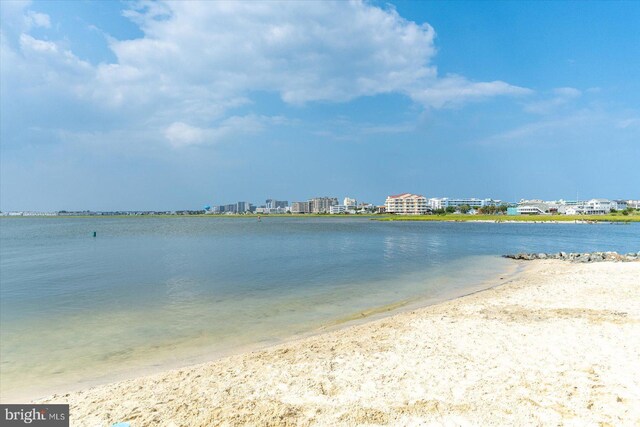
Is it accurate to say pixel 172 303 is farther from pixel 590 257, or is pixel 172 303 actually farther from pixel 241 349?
pixel 590 257

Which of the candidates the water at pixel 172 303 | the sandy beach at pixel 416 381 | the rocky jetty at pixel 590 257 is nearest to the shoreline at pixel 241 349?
the water at pixel 172 303

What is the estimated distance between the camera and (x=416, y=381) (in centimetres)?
704

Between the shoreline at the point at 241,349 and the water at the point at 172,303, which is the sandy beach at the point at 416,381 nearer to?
the shoreline at the point at 241,349

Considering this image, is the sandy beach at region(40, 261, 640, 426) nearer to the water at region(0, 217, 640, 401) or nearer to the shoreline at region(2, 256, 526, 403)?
the shoreline at region(2, 256, 526, 403)

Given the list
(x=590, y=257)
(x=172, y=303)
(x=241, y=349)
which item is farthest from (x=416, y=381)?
(x=590, y=257)

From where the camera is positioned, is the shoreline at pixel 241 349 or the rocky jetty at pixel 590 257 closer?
the shoreline at pixel 241 349

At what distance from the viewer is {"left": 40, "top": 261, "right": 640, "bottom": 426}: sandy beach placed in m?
5.81

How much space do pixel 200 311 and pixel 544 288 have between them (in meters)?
15.6

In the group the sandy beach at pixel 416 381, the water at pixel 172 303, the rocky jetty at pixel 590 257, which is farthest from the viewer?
the rocky jetty at pixel 590 257

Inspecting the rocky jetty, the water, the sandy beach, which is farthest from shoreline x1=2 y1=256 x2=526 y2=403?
the rocky jetty

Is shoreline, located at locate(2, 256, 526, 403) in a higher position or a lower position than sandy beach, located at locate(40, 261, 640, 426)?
lower

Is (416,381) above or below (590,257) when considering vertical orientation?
above

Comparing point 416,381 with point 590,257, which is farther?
point 590,257

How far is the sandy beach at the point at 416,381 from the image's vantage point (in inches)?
229
